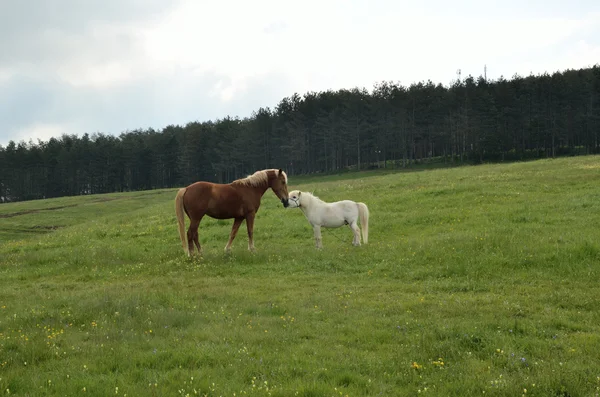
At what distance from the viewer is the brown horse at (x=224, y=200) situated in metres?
15.3

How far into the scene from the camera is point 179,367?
6.05m

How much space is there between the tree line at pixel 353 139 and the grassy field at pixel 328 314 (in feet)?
234

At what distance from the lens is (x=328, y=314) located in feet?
28.0

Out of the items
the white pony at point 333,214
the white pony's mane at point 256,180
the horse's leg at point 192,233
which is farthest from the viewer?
the white pony's mane at point 256,180

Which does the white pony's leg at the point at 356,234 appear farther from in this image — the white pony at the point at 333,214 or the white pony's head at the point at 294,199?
the white pony's head at the point at 294,199

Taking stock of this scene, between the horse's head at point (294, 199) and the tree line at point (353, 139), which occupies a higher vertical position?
the tree line at point (353, 139)

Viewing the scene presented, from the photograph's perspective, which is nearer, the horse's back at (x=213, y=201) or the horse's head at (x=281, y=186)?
the horse's back at (x=213, y=201)

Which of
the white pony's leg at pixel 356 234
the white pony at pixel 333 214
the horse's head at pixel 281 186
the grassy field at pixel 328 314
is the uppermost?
the horse's head at pixel 281 186

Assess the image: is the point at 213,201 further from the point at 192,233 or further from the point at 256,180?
the point at 256,180

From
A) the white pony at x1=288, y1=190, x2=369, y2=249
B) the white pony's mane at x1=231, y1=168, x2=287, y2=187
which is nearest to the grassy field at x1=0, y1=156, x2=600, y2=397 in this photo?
the white pony at x1=288, y1=190, x2=369, y2=249

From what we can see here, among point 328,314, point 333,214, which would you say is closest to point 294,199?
point 333,214

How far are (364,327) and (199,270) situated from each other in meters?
7.65

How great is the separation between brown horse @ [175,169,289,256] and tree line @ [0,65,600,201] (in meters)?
72.2

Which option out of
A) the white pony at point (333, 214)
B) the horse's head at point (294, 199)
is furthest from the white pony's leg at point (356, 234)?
the horse's head at point (294, 199)
